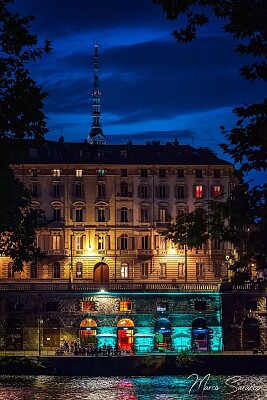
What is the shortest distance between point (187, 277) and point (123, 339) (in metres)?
11.9

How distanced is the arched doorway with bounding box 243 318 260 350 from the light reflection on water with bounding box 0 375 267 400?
16441mm

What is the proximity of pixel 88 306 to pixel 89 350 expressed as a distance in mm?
8271

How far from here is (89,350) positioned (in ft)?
276

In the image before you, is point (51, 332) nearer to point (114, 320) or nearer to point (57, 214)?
point (114, 320)

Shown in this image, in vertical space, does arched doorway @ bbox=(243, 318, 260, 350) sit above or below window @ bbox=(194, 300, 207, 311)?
below

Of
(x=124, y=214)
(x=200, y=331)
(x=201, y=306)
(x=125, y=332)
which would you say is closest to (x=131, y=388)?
(x=125, y=332)

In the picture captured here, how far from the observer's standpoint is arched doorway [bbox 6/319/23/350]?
8956cm

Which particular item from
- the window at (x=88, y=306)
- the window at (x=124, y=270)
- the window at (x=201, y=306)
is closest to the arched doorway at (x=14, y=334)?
the window at (x=88, y=306)

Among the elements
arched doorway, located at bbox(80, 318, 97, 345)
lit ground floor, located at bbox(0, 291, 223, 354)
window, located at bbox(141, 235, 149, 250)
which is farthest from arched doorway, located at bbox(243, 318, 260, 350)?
window, located at bbox(141, 235, 149, 250)

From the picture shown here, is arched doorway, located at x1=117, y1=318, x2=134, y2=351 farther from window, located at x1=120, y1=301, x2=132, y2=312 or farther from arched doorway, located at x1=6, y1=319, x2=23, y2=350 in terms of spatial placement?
arched doorway, located at x1=6, y1=319, x2=23, y2=350

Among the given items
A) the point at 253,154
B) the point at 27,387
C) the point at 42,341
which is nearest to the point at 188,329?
the point at 42,341

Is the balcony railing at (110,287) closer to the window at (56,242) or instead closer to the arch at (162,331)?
the arch at (162,331)

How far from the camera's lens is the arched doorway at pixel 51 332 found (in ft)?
297

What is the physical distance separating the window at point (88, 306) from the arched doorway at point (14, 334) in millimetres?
5678
